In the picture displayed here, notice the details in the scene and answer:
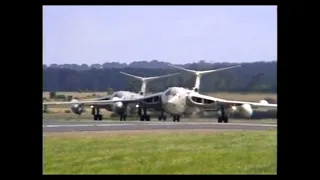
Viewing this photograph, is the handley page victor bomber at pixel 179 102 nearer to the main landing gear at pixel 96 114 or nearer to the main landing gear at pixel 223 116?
the main landing gear at pixel 223 116

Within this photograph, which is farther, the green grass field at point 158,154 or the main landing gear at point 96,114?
the main landing gear at point 96,114

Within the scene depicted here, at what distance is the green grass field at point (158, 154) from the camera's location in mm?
6672

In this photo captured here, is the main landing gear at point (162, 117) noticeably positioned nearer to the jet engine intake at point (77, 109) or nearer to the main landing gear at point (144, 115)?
the main landing gear at point (144, 115)

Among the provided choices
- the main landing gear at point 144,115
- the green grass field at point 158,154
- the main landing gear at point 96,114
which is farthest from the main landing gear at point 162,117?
the green grass field at point 158,154

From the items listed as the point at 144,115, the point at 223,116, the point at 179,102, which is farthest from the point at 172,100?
the point at 223,116

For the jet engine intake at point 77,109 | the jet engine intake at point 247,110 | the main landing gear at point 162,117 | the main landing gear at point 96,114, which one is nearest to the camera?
the jet engine intake at point 77,109

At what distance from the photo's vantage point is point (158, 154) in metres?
7.61

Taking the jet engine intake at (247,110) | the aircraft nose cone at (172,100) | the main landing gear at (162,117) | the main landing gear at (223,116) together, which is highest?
the aircraft nose cone at (172,100)

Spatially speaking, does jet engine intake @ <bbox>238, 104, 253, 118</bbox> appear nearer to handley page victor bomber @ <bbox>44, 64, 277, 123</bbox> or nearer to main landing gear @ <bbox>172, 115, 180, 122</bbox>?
handley page victor bomber @ <bbox>44, 64, 277, 123</bbox>

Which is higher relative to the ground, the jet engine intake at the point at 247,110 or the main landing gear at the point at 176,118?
the jet engine intake at the point at 247,110

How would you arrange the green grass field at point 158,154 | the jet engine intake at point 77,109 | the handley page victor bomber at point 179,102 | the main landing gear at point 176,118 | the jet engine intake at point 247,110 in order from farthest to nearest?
the handley page victor bomber at point 179,102, the main landing gear at point 176,118, the jet engine intake at point 247,110, the jet engine intake at point 77,109, the green grass field at point 158,154
